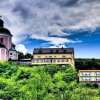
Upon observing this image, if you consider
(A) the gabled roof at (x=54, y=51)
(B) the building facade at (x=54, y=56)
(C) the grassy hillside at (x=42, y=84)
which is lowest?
(C) the grassy hillside at (x=42, y=84)

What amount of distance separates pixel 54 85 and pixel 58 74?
2294 millimetres

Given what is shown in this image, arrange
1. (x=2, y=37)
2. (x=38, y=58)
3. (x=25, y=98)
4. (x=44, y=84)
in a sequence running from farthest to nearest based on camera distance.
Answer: (x=2, y=37)
(x=38, y=58)
(x=44, y=84)
(x=25, y=98)

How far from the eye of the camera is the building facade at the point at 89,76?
35469mm

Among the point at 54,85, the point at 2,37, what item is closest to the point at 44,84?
the point at 54,85

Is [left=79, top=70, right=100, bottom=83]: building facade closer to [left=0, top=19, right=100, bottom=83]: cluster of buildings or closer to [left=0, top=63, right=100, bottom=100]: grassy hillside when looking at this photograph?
[left=0, top=19, right=100, bottom=83]: cluster of buildings

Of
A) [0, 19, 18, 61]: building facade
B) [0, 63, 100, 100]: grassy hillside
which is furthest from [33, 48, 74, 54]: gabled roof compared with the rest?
[0, 19, 18, 61]: building facade

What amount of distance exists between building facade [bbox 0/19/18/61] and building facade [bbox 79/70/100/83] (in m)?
6.04

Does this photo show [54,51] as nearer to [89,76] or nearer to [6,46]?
[89,76]

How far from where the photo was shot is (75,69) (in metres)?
36.6

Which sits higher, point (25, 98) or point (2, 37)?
point (2, 37)

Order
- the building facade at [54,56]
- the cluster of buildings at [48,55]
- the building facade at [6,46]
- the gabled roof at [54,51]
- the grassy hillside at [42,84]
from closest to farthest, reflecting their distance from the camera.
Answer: the grassy hillside at [42,84], the cluster of buildings at [48,55], the building facade at [54,56], the gabled roof at [54,51], the building facade at [6,46]

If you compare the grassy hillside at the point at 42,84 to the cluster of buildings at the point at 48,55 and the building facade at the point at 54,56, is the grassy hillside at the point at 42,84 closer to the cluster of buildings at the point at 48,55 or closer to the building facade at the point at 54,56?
the cluster of buildings at the point at 48,55

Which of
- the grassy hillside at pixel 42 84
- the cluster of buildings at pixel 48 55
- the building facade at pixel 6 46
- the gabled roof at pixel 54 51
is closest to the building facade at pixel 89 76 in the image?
the cluster of buildings at pixel 48 55

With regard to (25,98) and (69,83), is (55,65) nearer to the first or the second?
(69,83)
